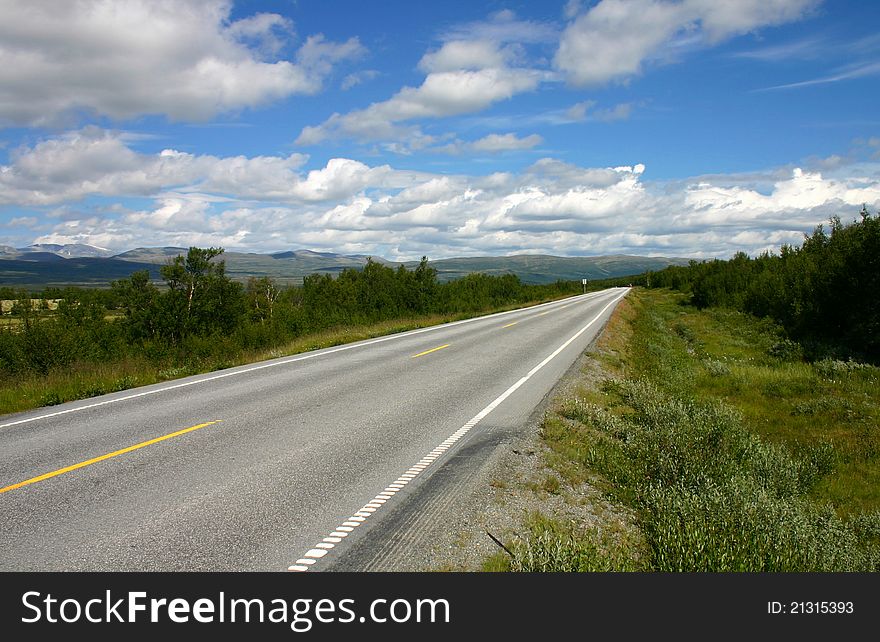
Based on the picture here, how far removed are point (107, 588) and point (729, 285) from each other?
63.5m

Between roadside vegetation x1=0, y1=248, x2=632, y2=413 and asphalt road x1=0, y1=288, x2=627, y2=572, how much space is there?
8.04ft

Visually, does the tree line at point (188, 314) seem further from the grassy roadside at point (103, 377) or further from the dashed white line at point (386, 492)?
the dashed white line at point (386, 492)

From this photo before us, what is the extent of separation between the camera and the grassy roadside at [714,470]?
447 cm

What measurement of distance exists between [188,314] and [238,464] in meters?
31.7

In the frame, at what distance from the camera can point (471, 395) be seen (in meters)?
10.7

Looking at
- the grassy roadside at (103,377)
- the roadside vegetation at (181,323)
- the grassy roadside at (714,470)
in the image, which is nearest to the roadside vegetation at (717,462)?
the grassy roadside at (714,470)

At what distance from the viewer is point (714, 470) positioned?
698 centimetres

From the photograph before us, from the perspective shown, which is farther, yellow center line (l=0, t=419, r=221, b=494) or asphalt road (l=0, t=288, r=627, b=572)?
yellow center line (l=0, t=419, r=221, b=494)

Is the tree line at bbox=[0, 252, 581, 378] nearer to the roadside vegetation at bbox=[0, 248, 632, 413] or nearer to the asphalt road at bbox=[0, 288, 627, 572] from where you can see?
the roadside vegetation at bbox=[0, 248, 632, 413]

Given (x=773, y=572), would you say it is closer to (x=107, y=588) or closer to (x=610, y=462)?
(x=610, y=462)

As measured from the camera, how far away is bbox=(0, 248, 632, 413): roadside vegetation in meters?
13.2

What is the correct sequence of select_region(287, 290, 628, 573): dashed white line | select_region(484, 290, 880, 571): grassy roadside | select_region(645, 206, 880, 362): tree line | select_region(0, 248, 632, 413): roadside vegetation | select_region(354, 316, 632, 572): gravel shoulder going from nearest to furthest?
select_region(287, 290, 628, 573): dashed white line → select_region(354, 316, 632, 572): gravel shoulder → select_region(484, 290, 880, 571): grassy roadside → select_region(0, 248, 632, 413): roadside vegetation → select_region(645, 206, 880, 362): tree line

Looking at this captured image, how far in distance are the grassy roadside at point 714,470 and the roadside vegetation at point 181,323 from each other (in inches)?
386

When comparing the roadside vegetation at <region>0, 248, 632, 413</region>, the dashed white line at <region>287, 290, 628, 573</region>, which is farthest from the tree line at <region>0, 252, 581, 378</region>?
the dashed white line at <region>287, 290, 628, 573</region>
